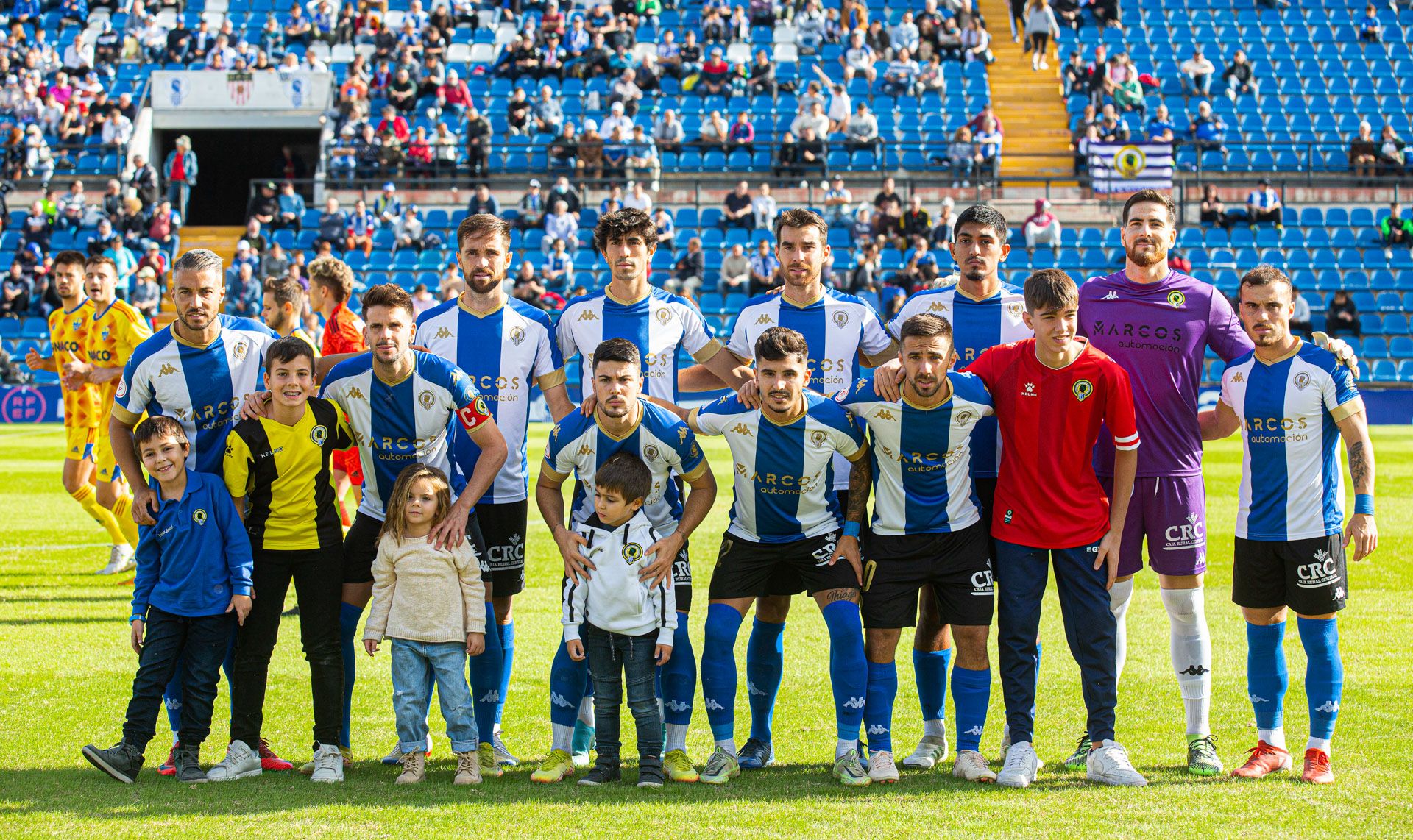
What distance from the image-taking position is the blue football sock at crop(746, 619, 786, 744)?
5418mm

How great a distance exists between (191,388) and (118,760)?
1.61 metres

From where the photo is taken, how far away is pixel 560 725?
5.27 m

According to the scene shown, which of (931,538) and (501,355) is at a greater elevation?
(501,355)

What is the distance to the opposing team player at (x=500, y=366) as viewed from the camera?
5.69 meters

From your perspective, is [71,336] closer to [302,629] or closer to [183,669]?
[183,669]

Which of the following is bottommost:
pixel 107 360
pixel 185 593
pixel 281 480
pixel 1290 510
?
pixel 185 593

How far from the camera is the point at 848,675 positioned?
17.0ft

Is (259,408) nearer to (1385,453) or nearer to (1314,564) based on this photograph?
(1314,564)

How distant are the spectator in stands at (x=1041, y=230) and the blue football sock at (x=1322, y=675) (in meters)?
19.3

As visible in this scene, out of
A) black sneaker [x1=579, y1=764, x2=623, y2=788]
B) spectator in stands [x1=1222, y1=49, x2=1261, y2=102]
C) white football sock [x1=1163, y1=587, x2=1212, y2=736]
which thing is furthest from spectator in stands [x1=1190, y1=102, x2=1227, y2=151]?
black sneaker [x1=579, y1=764, x2=623, y2=788]

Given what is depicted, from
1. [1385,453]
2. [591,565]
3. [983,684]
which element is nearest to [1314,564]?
[983,684]

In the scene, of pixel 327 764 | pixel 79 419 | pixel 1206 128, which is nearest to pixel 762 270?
pixel 1206 128

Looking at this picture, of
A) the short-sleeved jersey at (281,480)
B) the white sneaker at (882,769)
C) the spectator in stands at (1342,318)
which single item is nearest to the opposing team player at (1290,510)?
the white sneaker at (882,769)

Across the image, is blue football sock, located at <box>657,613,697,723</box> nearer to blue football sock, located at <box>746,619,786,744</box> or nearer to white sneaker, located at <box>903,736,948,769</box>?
blue football sock, located at <box>746,619,786,744</box>
